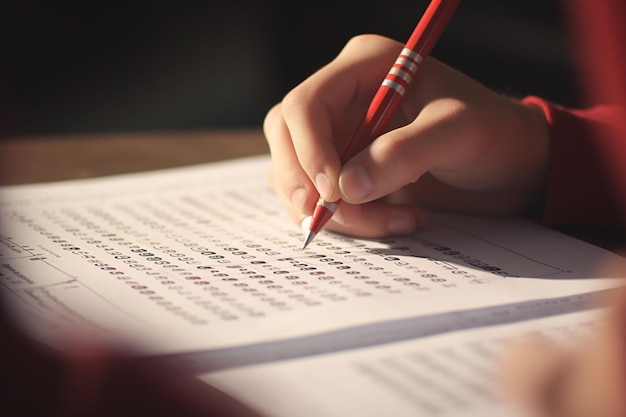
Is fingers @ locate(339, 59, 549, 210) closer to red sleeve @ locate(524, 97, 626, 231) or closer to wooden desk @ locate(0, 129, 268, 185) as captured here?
red sleeve @ locate(524, 97, 626, 231)

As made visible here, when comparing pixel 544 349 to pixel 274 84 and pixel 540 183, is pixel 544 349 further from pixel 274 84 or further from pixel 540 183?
pixel 274 84

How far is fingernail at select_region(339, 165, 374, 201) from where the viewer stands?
526mm

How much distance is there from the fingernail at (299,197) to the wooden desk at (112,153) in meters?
0.27

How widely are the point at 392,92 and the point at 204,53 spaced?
150 centimetres

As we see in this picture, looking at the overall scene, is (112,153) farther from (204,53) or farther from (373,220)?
(204,53)

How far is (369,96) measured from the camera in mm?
636

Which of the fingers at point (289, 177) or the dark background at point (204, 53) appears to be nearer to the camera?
the fingers at point (289, 177)

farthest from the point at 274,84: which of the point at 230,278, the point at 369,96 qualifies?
the point at 230,278

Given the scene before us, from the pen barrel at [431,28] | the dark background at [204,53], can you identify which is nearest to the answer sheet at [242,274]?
the pen barrel at [431,28]

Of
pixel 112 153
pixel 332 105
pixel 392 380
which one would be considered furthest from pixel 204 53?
pixel 392 380

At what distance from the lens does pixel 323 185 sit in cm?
54

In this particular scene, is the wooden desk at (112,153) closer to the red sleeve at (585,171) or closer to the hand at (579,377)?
the red sleeve at (585,171)

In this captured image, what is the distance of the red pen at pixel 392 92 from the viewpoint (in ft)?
1.80

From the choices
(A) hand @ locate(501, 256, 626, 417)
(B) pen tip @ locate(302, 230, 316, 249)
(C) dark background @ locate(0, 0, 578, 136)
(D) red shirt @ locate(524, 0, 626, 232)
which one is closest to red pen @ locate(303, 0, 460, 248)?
(B) pen tip @ locate(302, 230, 316, 249)
